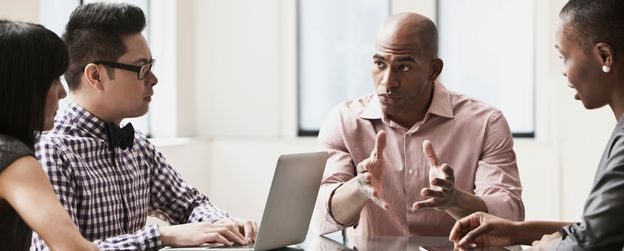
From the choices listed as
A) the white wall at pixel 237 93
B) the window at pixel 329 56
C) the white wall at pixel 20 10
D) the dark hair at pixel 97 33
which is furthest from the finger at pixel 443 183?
the window at pixel 329 56

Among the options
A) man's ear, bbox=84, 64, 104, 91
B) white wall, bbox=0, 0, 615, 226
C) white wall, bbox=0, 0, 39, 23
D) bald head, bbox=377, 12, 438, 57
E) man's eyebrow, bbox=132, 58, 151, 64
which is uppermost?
white wall, bbox=0, 0, 39, 23

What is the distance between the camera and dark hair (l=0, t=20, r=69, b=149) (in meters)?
1.98

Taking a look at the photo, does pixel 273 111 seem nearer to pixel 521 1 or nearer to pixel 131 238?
pixel 521 1

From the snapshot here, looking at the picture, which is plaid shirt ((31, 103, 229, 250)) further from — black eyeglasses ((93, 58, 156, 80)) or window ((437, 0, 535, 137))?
window ((437, 0, 535, 137))

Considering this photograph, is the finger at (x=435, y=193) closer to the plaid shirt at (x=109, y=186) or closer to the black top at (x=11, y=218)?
the plaid shirt at (x=109, y=186)

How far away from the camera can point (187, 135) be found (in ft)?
22.1

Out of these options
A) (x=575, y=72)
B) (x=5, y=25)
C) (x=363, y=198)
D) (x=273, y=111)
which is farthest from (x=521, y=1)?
(x=5, y=25)

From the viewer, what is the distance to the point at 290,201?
8.39ft

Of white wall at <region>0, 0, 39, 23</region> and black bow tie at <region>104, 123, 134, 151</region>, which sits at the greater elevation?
white wall at <region>0, 0, 39, 23</region>

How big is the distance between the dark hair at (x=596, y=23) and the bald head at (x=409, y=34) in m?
1.06

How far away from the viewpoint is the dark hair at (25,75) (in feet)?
6.51

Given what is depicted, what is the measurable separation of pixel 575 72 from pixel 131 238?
1273 mm

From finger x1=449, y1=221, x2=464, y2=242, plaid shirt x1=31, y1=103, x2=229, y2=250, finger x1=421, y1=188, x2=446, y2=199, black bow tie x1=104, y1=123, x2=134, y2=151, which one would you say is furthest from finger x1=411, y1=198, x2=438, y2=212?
black bow tie x1=104, y1=123, x2=134, y2=151

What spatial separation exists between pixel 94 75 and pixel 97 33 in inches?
5.7
